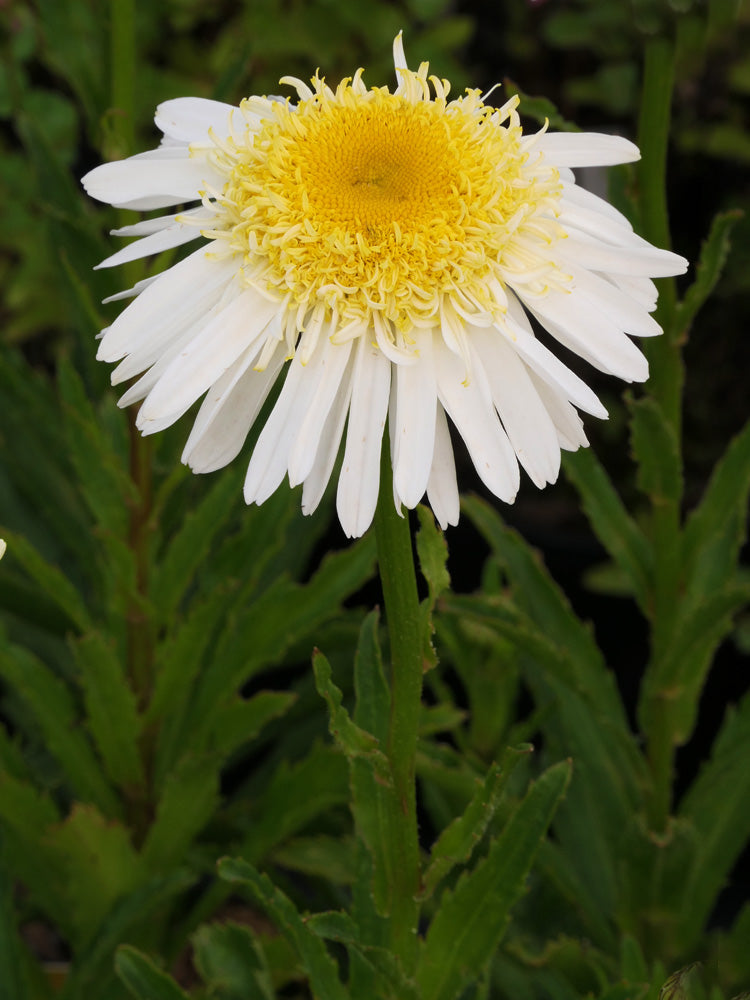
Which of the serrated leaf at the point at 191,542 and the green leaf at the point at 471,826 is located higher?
the serrated leaf at the point at 191,542

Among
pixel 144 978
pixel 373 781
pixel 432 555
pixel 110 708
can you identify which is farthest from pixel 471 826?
pixel 110 708

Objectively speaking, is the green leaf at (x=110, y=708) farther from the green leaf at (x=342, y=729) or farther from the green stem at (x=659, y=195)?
Answer: the green stem at (x=659, y=195)

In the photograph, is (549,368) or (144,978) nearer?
(549,368)

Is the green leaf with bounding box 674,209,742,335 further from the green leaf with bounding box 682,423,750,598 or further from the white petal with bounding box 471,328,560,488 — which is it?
the white petal with bounding box 471,328,560,488

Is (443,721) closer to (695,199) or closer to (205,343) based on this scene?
(205,343)

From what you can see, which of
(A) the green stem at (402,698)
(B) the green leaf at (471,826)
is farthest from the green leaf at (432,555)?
(B) the green leaf at (471,826)

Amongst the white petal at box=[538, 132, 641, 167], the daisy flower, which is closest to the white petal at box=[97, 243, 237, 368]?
the daisy flower

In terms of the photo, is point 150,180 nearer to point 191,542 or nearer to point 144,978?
point 191,542
